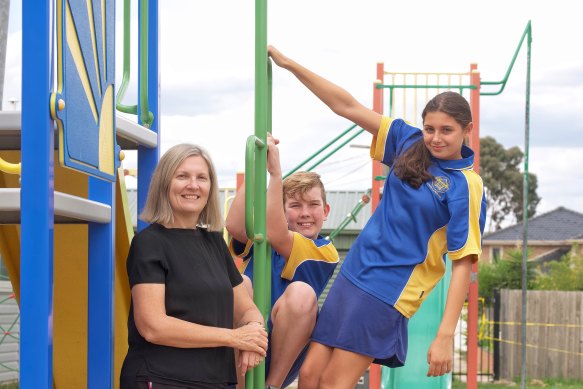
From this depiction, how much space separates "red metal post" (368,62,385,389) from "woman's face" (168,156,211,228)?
4914mm

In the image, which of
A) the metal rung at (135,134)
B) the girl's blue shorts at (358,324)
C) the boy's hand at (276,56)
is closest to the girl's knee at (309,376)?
the girl's blue shorts at (358,324)

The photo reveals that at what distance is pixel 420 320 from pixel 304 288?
4966 millimetres

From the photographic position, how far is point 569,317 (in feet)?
47.8

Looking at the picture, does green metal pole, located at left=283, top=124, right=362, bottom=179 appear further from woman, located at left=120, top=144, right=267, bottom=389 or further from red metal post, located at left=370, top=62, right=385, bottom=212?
woman, located at left=120, top=144, right=267, bottom=389

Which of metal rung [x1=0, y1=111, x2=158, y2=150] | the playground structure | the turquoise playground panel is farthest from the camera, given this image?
the turquoise playground panel

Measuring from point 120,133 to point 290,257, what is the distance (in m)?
0.82

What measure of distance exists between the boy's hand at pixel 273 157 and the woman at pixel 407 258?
300 mm

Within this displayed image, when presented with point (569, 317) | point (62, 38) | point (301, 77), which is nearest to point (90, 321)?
point (62, 38)

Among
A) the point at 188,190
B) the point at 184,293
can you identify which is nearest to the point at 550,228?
the point at 188,190

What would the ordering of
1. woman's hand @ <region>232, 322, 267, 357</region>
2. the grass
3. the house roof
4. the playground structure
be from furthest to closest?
the house roof → the grass → woman's hand @ <region>232, 322, 267, 357</region> → the playground structure

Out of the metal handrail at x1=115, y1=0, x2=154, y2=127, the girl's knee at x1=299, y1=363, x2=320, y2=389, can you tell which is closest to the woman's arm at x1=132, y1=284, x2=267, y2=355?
the girl's knee at x1=299, y1=363, x2=320, y2=389

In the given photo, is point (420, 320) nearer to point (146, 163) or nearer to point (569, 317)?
point (146, 163)

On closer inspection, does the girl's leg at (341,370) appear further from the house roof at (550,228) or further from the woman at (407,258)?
the house roof at (550,228)

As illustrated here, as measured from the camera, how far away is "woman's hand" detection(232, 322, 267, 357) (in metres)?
2.68
